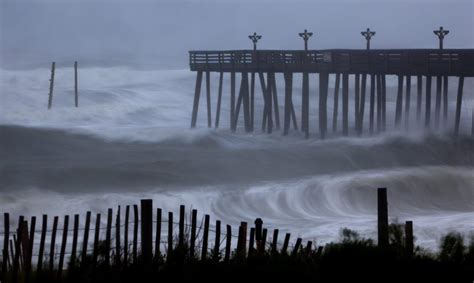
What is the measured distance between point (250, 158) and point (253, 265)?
64.2 feet

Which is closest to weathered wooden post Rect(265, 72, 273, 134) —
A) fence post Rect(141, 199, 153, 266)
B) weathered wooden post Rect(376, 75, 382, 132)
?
weathered wooden post Rect(376, 75, 382, 132)

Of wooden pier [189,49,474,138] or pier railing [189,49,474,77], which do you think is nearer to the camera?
pier railing [189,49,474,77]

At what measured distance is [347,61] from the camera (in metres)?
29.8

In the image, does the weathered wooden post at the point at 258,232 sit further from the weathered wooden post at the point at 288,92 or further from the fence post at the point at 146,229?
the weathered wooden post at the point at 288,92

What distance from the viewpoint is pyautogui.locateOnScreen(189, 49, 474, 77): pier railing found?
86.6 ft

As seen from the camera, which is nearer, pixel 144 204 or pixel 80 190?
pixel 144 204

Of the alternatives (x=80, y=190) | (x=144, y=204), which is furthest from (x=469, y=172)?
(x=144, y=204)

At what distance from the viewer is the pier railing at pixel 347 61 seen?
86.6 feet

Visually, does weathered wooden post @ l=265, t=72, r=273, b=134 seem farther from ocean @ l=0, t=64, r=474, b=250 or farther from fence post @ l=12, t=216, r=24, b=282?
fence post @ l=12, t=216, r=24, b=282

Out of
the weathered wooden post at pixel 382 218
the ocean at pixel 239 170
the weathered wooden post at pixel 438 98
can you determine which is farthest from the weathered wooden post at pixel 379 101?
the weathered wooden post at pixel 382 218

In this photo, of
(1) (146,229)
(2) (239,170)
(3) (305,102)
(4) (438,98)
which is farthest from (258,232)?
(3) (305,102)

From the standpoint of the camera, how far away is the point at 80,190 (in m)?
22.5

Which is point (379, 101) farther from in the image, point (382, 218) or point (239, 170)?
point (382, 218)

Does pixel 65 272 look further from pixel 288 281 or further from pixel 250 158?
pixel 250 158
